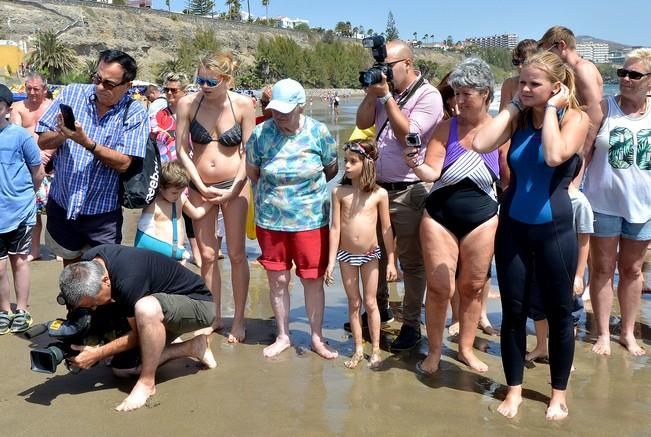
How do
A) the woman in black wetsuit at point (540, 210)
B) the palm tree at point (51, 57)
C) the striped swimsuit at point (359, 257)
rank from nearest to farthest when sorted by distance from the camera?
the woman in black wetsuit at point (540, 210) → the striped swimsuit at point (359, 257) → the palm tree at point (51, 57)

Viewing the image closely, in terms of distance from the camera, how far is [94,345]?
12.7 feet

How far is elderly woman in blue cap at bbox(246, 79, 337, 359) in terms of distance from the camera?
14.3 ft

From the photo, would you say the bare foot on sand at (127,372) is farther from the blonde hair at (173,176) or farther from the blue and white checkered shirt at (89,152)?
the blonde hair at (173,176)

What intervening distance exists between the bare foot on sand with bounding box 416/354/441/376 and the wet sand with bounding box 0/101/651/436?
2.3 inches

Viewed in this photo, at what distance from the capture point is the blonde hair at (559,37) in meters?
4.69

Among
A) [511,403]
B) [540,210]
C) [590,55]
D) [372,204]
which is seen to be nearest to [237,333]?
[372,204]

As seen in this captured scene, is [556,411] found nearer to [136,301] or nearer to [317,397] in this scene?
[317,397]

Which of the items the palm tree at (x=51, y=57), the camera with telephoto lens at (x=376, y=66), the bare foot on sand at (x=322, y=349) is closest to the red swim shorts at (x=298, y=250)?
the bare foot on sand at (x=322, y=349)

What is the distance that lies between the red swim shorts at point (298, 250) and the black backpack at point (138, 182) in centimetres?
84

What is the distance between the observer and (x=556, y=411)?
355 cm

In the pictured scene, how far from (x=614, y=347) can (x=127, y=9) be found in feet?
304

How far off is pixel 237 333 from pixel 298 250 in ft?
3.02

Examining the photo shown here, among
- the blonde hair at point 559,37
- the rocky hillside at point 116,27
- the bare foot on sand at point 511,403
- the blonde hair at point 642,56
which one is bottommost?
the bare foot on sand at point 511,403

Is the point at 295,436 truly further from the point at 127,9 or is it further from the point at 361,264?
the point at 127,9
